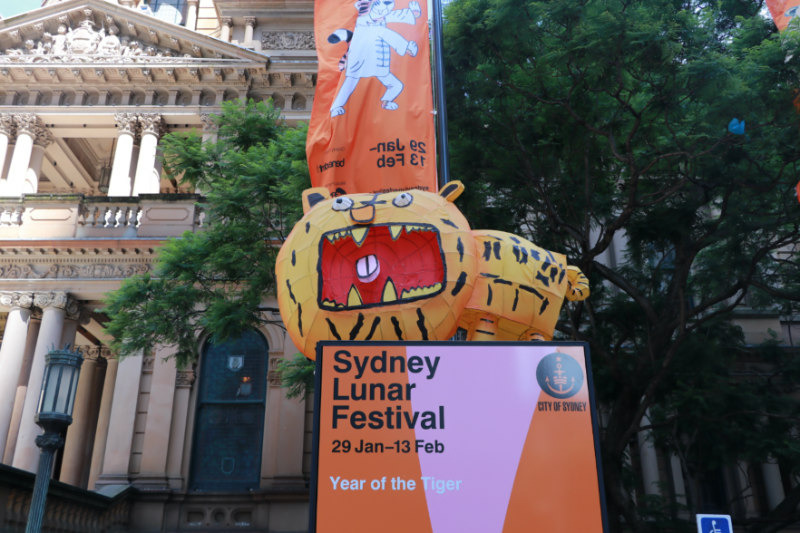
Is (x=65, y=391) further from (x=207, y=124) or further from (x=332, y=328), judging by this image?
(x=207, y=124)

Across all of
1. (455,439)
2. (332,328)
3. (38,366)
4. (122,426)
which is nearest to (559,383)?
→ (455,439)

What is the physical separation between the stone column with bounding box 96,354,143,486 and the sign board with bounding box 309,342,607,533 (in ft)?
41.4

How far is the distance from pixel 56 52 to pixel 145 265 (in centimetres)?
1025

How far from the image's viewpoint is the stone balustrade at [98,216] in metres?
19.4

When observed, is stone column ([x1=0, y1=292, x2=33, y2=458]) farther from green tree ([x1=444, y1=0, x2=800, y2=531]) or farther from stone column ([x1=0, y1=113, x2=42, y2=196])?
green tree ([x1=444, y1=0, x2=800, y2=531])

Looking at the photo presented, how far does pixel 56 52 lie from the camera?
24.4 m

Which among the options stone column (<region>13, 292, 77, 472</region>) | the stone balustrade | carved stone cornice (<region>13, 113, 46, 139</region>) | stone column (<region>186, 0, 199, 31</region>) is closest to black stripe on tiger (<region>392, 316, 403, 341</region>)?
stone column (<region>13, 292, 77, 472</region>)

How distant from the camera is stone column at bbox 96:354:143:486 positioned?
16.8 meters

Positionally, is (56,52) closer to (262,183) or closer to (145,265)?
(145,265)

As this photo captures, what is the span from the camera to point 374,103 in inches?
356

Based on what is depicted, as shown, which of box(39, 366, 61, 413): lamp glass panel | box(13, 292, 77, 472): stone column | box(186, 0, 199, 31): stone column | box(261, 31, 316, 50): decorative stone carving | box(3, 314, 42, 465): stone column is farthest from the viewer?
box(186, 0, 199, 31): stone column

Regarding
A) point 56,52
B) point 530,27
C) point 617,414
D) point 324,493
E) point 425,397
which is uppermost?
point 56,52

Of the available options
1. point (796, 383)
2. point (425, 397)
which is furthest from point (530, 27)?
point (796, 383)

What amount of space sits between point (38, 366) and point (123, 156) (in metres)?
8.12
